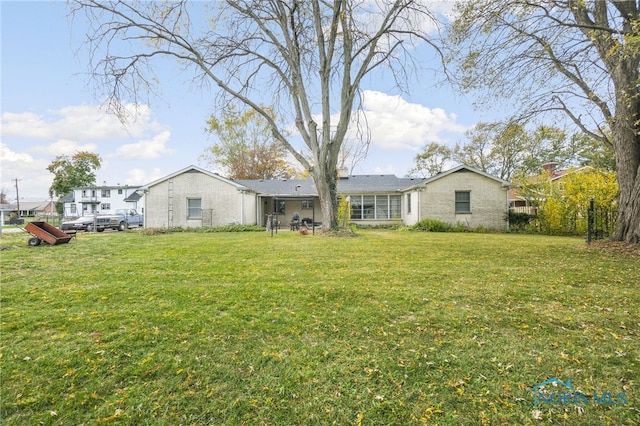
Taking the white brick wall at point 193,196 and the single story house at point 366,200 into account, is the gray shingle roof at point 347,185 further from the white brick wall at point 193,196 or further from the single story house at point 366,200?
the white brick wall at point 193,196

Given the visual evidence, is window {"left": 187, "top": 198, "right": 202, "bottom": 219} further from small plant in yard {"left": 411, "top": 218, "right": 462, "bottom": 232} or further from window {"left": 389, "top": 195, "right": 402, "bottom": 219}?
small plant in yard {"left": 411, "top": 218, "right": 462, "bottom": 232}

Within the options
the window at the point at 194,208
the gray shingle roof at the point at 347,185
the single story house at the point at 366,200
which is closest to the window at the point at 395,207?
the single story house at the point at 366,200

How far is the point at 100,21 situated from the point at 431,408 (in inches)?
575

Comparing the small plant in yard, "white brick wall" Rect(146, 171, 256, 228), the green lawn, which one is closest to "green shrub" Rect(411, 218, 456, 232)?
the small plant in yard

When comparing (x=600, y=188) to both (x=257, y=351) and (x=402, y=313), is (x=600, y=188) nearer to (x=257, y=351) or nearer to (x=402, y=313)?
(x=402, y=313)

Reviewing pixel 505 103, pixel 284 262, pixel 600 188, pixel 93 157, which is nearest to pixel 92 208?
pixel 93 157

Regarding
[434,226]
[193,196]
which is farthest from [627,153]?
[193,196]

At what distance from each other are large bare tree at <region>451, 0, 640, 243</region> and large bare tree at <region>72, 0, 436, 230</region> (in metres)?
4.29

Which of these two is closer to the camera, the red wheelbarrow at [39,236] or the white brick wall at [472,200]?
the red wheelbarrow at [39,236]

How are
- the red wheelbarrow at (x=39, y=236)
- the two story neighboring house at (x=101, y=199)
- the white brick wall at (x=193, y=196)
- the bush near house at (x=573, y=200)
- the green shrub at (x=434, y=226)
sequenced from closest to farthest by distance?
the red wheelbarrow at (x=39, y=236) → the bush near house at (x=573, y=200) → the green shrub at (x=434, y=226) → the white brick wall at (x=193, y=196) → the two story neighboring house at (x=101, y=199)

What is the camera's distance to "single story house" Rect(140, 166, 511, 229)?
58.9 feet

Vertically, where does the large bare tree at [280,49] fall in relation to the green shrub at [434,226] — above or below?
above

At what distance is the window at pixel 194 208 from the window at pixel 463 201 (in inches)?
643

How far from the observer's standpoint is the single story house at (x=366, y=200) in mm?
17953
